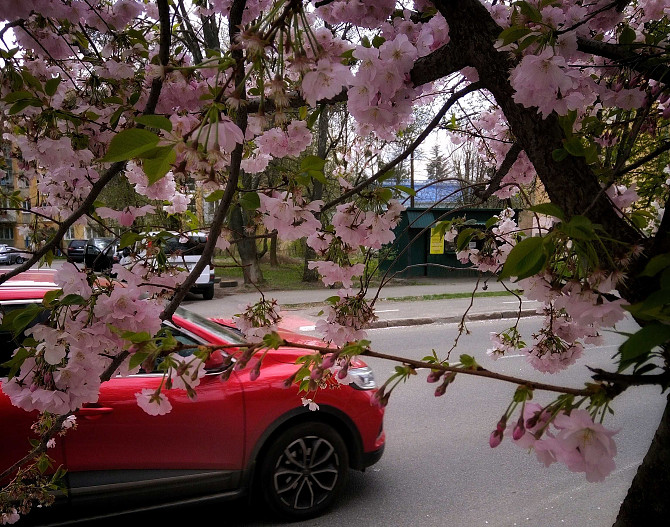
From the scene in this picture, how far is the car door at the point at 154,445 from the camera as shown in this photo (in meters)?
2.83

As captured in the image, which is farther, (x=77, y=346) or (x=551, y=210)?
(x=77, y=346)

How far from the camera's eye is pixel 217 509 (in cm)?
351

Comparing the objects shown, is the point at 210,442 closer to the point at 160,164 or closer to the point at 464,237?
the point at 464,237

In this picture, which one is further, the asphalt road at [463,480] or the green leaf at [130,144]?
the asphalt road at [463,480]

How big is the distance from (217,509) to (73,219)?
A: 284 cm

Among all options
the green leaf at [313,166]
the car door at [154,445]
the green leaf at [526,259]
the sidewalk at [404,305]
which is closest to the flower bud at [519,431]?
the green leaf at [526,259]

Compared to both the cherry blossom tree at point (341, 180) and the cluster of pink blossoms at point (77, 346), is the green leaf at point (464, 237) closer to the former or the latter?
the cherry blossom tree at point (341, 180)

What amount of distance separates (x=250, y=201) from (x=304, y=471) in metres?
2.45

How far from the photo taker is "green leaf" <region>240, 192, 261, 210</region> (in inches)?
59.7

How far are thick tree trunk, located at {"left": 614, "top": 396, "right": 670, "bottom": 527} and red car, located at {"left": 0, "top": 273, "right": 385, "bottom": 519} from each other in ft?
6.52

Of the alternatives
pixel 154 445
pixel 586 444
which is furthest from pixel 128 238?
pixel 154 445

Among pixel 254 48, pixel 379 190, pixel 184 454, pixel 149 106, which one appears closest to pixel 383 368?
pixel 184 454

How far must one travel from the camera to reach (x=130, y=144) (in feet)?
2.45

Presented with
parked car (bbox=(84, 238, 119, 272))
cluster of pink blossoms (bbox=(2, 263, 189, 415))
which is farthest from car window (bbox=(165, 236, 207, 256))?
cluster of pink blossoms (bbox=(2, 263, 189, 415))
